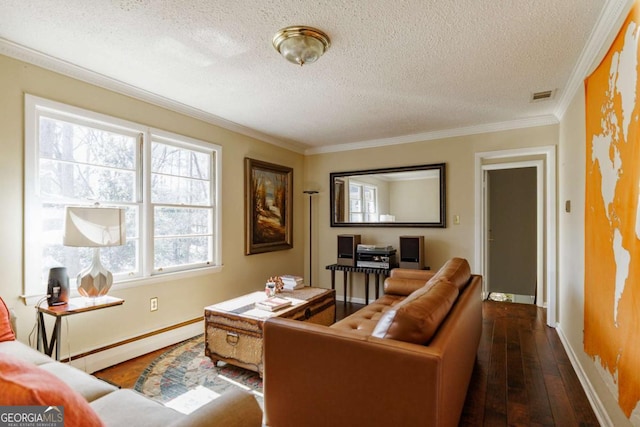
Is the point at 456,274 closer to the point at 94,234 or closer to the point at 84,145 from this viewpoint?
the point at 94,234

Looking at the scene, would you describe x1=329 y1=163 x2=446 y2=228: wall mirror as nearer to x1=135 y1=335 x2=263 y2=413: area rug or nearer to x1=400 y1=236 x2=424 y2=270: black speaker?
x1=400 y1=236 x2=424 y2=270: black speaker

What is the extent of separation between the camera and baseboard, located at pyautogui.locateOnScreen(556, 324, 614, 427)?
1.81 m

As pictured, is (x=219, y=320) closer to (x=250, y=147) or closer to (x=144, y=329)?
(x=144, y=329)

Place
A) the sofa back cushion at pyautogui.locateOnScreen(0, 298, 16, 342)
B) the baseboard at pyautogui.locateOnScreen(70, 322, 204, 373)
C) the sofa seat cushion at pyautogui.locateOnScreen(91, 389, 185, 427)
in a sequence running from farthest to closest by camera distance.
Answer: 1. the baseboard at pyautogui.locateOnScreen(70, 322, 204, 373)
2. the sofa back cushion at pyautogui.locateOnScreen(0, 298, 16, 342)
3. the sofa seat cushion at pyautogui.locateOnScreen(91, 389, 185, 427)

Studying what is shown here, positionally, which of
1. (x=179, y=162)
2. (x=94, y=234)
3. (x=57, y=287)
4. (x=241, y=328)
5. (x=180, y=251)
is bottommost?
(x=241, y=328)

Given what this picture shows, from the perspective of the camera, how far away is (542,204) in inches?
161

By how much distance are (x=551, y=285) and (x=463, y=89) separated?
232 centimetres

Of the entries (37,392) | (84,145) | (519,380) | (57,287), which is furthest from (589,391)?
(84,145)

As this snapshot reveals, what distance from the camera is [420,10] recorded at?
177cm

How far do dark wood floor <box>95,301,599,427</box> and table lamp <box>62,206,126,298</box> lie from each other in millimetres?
755

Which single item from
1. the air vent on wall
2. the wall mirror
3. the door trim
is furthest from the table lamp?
the door trim

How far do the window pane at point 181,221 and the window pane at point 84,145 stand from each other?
539 millimetres

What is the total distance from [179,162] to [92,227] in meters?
1.30

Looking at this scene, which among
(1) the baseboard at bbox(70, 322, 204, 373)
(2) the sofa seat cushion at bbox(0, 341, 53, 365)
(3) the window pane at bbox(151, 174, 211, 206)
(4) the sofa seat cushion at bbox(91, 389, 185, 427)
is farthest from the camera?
(3) the window pane at bbox(151, 174, 211, 206)
